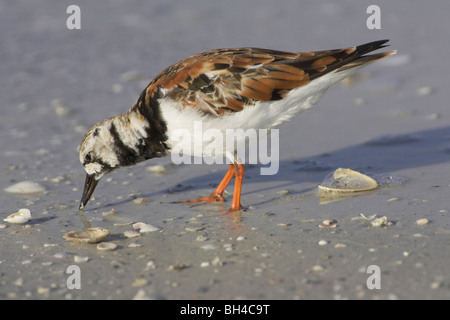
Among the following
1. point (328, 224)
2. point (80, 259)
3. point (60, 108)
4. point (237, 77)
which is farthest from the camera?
point (60, 108)

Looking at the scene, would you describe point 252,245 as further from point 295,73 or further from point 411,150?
point 411,150

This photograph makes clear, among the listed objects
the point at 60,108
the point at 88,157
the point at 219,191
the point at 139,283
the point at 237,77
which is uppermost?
the point at 237,77

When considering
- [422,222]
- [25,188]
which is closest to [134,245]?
[25,188]

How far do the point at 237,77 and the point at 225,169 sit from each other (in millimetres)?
1382

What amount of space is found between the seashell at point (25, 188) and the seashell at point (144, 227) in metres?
1.21

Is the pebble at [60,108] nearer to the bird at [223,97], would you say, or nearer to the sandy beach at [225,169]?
the sandy beach at [225,169]

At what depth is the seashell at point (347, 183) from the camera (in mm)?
4836

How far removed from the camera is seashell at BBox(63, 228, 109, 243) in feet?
13.4

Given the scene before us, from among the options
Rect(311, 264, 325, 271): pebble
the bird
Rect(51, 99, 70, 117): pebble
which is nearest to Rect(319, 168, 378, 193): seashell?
the bird

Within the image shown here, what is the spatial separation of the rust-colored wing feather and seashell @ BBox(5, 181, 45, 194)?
4.24ft

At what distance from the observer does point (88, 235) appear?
4102 mm

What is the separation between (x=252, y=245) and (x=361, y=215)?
837 mm

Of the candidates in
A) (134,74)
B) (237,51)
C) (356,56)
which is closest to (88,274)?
(237,51)

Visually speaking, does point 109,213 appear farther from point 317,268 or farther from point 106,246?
point 317,268
